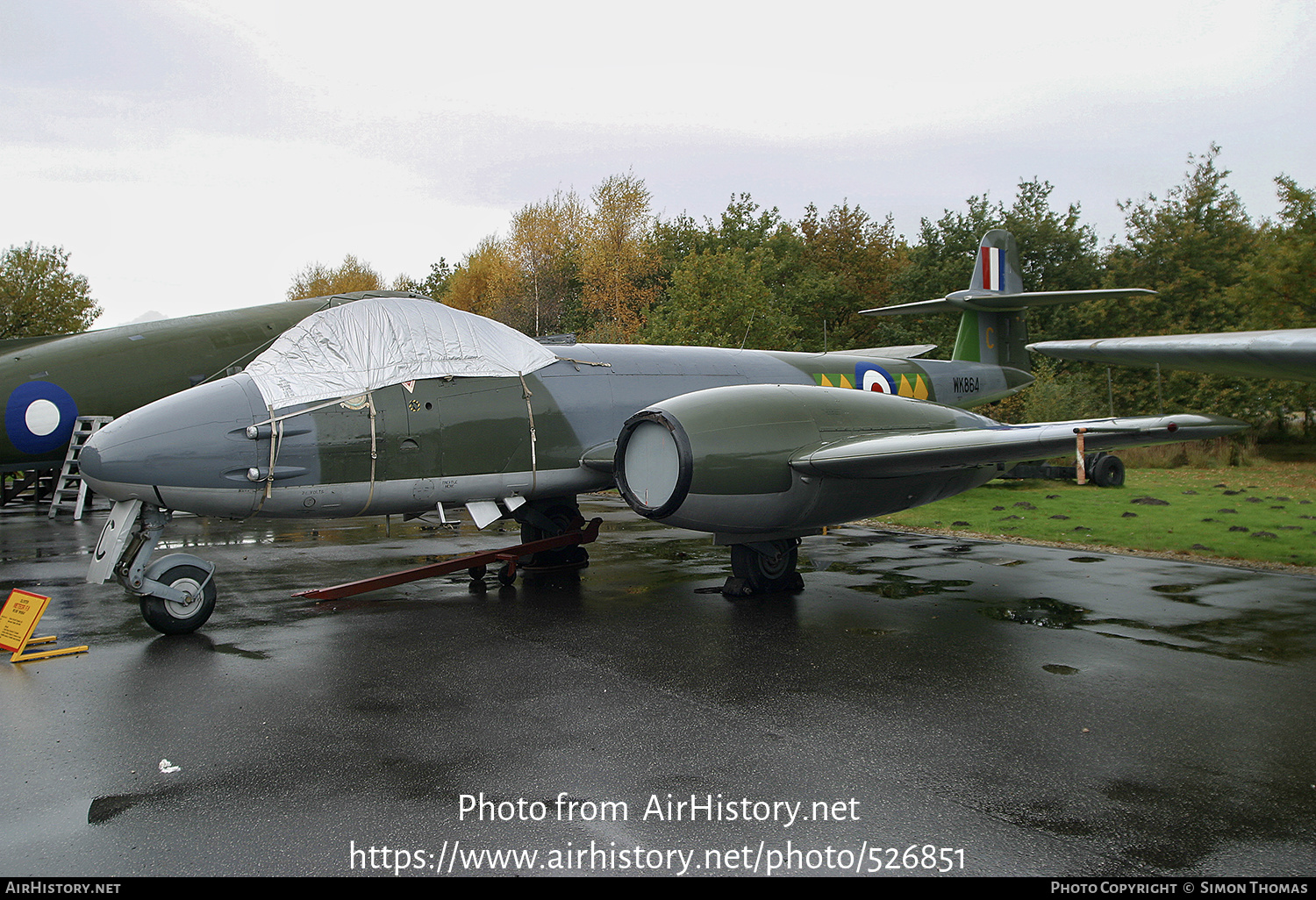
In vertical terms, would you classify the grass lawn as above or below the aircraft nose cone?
below

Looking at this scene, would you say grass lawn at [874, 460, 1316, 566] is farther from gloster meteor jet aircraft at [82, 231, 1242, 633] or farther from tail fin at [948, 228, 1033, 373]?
gloster meteor jet aircraft at [82, 231, 1242, 633]

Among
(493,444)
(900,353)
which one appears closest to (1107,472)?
(900,353)

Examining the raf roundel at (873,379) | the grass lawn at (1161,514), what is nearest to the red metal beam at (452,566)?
the raf roundel at (873,379)

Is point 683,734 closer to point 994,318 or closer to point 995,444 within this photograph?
point 995,444

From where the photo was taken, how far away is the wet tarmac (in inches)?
133

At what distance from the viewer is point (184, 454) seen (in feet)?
22.2

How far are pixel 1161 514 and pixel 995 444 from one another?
8.47 metres

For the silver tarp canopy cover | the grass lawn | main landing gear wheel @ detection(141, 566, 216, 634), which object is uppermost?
the silver tarp canopy cover

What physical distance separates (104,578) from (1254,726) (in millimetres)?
8031

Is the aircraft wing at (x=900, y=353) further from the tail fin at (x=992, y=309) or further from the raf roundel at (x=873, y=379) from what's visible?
the raf roundel at (x=873, y=379)

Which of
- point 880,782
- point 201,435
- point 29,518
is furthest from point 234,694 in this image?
point 29,518

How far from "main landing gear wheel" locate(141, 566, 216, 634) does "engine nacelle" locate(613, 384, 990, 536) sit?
12.1 ft

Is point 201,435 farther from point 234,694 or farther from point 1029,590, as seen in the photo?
point 1029,590

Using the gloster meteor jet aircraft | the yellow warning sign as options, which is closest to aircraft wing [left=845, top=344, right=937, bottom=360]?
the gloster meteor jet aircraft
